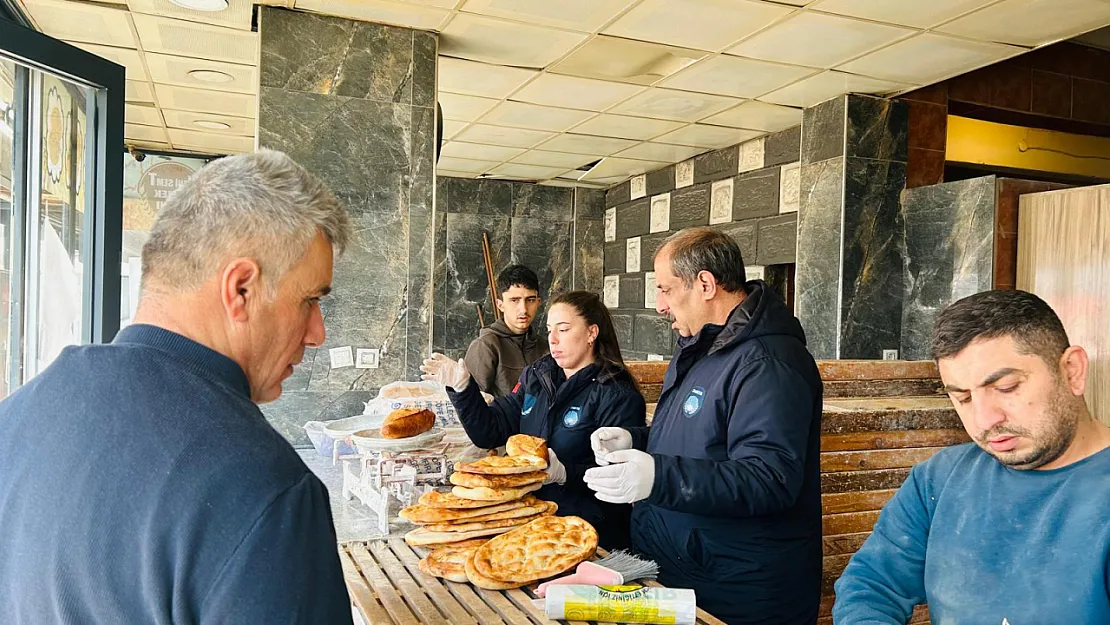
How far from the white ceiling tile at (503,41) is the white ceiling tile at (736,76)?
0.81 metres

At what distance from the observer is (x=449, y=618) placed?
146 centimetres

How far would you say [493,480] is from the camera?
Result: 6.19ft

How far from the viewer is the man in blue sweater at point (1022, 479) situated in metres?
1.22

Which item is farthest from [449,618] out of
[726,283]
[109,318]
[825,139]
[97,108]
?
[825,139]

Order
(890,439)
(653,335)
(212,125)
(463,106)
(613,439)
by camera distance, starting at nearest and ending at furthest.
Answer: (613,439)
(890,439)
(463,106)
(212,125)
(653,335)

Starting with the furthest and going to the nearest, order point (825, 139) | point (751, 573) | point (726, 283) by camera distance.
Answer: point (825, 139) < point (726, 283) < point (751, 573)

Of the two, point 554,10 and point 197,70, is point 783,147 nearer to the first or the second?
point 554,10

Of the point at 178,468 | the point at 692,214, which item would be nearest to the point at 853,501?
the point at 178,468

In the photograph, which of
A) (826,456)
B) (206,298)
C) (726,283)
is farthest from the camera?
(826,456)

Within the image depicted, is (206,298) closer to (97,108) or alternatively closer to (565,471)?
(565,471)

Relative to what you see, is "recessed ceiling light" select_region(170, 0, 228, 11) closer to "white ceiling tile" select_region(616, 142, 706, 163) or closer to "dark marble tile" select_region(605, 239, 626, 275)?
"white ceiling tile" select_region(616, 142, 706, 163)

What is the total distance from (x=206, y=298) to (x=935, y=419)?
313 cm

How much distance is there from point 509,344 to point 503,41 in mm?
1603

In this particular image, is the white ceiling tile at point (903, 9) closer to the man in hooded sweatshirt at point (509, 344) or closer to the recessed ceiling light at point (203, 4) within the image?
the man in hooded sweatshirt at point (509, 344)
